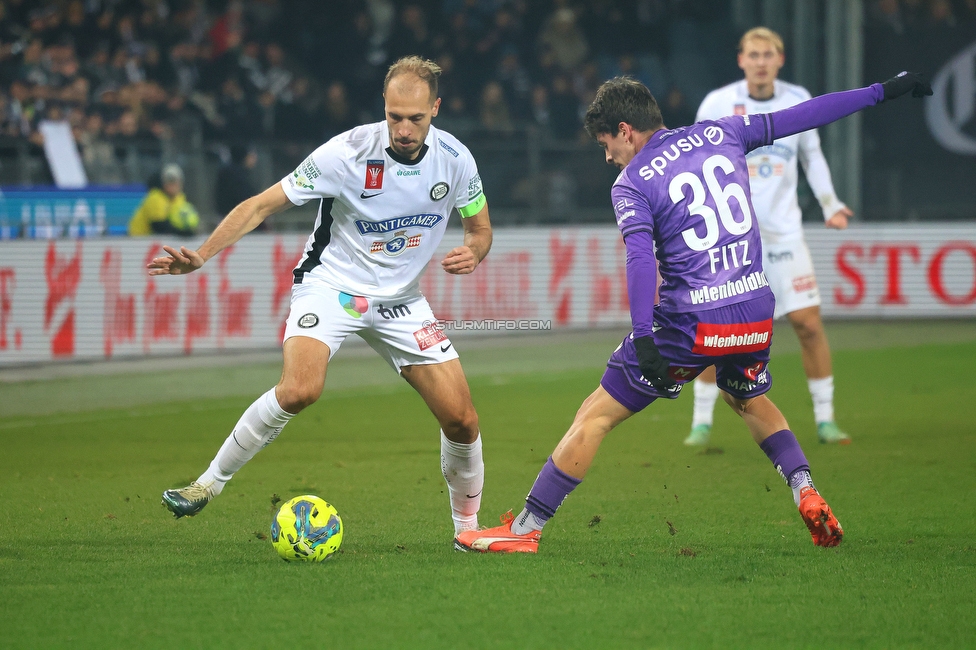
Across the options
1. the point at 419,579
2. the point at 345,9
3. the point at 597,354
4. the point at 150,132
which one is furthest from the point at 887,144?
the point at 419,579

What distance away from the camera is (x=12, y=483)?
7145 mm

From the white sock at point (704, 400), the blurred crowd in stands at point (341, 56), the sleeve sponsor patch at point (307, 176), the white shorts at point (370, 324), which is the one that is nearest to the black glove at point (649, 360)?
the white shorts at point (370, 324)

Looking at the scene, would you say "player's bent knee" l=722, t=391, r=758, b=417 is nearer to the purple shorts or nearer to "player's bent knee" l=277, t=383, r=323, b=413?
the purple shorts

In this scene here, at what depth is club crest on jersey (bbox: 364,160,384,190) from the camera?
542 centimetres

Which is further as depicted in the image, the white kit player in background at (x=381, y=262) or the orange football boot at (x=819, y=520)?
the white kit player in background at (x=381, y=262)

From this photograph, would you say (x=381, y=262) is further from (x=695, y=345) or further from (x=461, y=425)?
(x=695, y=345)

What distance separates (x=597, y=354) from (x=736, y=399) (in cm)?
814

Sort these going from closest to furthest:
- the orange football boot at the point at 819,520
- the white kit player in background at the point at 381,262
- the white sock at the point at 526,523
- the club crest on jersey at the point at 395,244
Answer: the orange football boot at the point at 819,520
the white sock at the point at 526,523
the white kit player in background at the point at 381,262
the club crest on jersey at the point at 395,244

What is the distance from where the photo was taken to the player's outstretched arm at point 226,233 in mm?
5168

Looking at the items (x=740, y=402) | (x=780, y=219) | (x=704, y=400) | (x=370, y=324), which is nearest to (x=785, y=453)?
(x=740, y=402)

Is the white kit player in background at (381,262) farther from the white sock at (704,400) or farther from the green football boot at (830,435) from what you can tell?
the green football boot at (830,435)

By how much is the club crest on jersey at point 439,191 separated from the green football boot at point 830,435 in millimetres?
3866

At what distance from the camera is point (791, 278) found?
27.0 feet

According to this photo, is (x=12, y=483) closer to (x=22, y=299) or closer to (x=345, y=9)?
(x=22, y=299)
